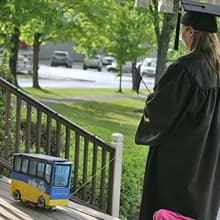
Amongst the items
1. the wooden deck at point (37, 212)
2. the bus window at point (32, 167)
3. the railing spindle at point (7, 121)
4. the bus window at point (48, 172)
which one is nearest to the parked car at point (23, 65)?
the railing spindle at point (7, 121)

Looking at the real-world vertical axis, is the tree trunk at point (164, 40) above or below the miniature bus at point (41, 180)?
above

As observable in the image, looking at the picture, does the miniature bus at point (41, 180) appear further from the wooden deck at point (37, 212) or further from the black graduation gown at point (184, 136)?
the black graduation gown at point (184, 136)

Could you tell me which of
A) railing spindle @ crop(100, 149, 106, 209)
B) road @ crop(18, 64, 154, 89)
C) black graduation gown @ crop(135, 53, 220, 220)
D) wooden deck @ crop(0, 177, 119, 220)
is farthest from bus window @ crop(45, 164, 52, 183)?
road @ crop(18, 64, 154, 89)

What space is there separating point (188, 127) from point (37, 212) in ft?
6.15

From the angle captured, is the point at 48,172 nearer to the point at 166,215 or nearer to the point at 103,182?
the point at 103,182

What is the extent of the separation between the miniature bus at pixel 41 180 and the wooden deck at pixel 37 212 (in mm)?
64

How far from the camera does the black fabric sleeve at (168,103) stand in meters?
2.88

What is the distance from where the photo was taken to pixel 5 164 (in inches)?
203

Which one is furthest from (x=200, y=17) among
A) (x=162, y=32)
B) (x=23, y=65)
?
(x=23, y=65)

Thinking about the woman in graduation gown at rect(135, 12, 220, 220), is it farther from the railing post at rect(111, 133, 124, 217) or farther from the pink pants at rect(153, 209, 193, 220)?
the railing post at rect(111, 133, 124, 217)

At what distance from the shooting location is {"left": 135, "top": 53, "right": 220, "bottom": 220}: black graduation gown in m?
2.89

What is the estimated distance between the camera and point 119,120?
14.9 meters

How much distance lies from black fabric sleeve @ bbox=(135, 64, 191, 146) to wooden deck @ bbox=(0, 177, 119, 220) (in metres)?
1.63

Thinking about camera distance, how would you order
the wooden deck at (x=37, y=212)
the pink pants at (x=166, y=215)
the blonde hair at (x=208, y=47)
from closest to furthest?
the pink pants at (x=166, y=215), the blonde hair at (x=208, y=47), the wooden deck at (x=37, y=212)
